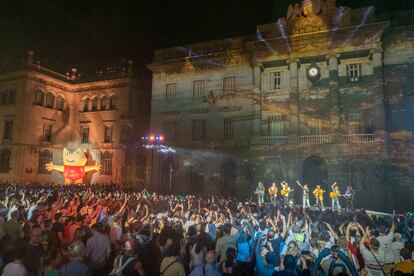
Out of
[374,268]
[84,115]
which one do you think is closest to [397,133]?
[374,268]

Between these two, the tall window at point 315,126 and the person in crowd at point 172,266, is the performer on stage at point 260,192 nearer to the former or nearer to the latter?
the tall window at point 315,126

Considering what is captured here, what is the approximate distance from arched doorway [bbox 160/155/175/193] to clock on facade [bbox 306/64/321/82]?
50.8ft

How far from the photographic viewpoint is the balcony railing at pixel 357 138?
890 inches

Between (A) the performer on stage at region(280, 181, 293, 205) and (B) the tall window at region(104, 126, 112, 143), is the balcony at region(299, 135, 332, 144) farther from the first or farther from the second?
(B) the tall window at region(104, 126, 112, 143)

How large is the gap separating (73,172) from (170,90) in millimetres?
13324

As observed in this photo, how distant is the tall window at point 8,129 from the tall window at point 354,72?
3683 cm

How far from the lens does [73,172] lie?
31.5 metres

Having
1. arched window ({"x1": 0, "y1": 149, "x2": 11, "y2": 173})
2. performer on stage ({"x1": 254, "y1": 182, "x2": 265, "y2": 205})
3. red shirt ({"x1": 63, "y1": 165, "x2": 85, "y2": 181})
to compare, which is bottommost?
performer on stage ({"x1": 254, "y1": 182, "x2": 265, "y2": 205})

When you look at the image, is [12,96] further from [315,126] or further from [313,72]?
[315,126]

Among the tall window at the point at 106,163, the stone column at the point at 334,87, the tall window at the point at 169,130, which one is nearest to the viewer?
the stone column at the point at 334,87

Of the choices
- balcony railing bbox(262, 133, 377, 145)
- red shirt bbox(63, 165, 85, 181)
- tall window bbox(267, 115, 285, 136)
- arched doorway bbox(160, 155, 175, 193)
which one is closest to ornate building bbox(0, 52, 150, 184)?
red shirt bbox(63, 165, 85, 181)

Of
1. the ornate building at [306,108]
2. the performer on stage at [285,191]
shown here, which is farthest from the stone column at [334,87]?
the performer on stage at [285,191]

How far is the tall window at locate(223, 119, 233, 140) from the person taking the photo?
29.1m

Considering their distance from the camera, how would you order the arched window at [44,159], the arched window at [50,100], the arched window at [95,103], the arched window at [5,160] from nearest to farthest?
the arched window at [5,160] → the arched window at [44,159] → the arched window at [50,100] → the arched window at [95,103]
